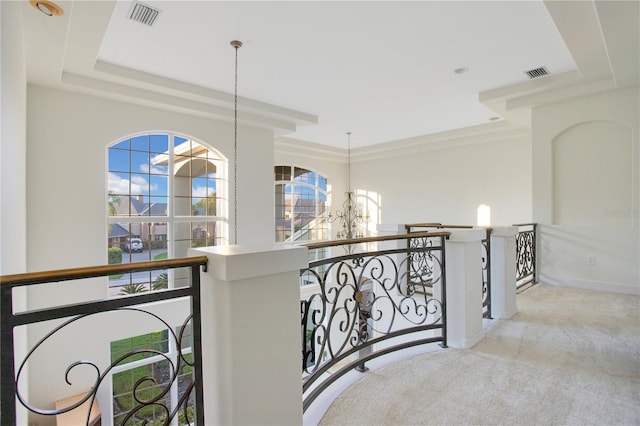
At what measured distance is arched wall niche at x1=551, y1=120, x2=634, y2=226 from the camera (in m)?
4.50

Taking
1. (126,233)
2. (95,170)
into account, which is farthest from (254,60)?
(126,233)

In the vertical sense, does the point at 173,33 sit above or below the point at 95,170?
above

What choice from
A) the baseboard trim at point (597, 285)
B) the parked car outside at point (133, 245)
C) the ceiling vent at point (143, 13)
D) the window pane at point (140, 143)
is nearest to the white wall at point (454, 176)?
the baseboard trim at point (597, 285)

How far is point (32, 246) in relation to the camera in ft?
13.1

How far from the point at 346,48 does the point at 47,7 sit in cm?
273

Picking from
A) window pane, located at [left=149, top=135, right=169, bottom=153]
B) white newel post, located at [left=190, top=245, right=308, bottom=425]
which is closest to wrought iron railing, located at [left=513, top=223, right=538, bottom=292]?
white newel post, located at [left=190, top=245, right=308, bottom=425]

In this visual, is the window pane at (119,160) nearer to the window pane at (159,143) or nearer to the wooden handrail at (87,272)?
the window pane at (159,143)

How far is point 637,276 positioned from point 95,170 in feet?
24.5

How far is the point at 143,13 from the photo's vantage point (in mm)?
3102

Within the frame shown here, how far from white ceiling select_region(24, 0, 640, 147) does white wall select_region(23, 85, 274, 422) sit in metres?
0.31

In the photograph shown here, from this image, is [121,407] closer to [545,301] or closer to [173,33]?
[173,33]

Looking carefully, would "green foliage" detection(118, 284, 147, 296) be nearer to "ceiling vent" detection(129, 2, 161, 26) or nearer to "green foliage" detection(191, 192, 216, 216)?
"green foliage" detection(191, 192, 216, 216)

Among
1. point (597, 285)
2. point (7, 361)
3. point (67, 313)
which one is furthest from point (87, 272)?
point (597, 285)

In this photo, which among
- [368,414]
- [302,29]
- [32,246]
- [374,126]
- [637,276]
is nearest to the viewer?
[368,414]
